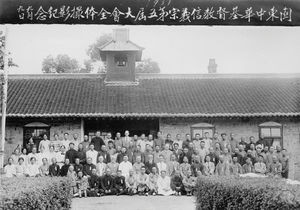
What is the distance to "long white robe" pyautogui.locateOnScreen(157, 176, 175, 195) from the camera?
14047 mm

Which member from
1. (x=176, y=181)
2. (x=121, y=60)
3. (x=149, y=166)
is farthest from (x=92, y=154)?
(x=121, y=60)

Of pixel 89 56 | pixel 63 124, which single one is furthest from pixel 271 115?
pixel 89 56

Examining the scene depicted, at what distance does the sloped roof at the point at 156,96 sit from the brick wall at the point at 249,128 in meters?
0.48

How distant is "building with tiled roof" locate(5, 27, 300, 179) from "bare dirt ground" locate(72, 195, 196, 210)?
4.57 m

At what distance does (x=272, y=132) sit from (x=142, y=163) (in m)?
5.79

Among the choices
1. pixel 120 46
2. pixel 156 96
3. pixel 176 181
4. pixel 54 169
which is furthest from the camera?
pixel 120 46

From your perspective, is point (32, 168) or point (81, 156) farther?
point (81, 156)

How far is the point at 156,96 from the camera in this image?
18.9m

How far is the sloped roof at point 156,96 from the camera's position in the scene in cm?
1720

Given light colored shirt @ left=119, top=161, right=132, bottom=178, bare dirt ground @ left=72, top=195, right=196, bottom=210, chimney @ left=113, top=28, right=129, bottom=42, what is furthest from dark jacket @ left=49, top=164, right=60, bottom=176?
chimney @ left=113, top=28, right=129, bottom=42

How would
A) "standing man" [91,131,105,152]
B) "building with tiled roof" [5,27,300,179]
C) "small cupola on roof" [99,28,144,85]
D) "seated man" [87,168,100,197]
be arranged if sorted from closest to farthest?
"seated man" [87,168,100,197] → "standing man" [91,131,105,152] → "building with tiled roof" [5,27,300,179] → "small cupola on roof" [99,28,144,85]

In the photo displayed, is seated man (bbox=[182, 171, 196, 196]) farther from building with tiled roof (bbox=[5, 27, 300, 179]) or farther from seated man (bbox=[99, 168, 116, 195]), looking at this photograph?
building with tiled roof (bbox=[5, 27, 300, 179])

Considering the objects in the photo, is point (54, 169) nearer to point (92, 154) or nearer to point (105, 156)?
point (92, 154)

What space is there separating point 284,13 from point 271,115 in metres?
12.3
